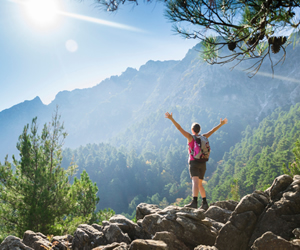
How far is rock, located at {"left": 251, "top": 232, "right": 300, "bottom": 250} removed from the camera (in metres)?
2.41

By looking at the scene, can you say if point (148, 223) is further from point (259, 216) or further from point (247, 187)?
point (247, 187)

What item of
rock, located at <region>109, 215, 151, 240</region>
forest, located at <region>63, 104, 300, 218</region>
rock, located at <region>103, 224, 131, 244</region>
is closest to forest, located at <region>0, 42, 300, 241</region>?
forest, located at <region>63, 104, 300, 218</region>

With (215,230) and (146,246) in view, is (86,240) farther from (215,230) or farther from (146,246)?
(215,230)

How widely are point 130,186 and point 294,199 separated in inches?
4155

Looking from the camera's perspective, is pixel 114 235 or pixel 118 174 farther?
pixel 118 174

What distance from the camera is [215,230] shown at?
365cm

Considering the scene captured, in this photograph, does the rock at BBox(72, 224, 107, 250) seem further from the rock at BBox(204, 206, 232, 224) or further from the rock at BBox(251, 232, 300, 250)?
the rock at BBox(251, 232, 300, 250)

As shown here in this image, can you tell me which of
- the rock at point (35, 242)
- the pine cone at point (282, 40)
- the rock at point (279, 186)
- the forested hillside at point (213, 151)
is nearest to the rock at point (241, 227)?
the rock at point (279, 186)

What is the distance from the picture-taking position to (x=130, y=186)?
103312 mm

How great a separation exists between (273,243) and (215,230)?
1308 mm

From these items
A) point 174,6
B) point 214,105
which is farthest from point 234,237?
point 214,105

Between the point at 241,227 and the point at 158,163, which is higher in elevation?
Answer: the point at 241,227

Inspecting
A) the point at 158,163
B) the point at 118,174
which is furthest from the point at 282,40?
the point at 158,163

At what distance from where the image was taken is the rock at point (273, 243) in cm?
241
